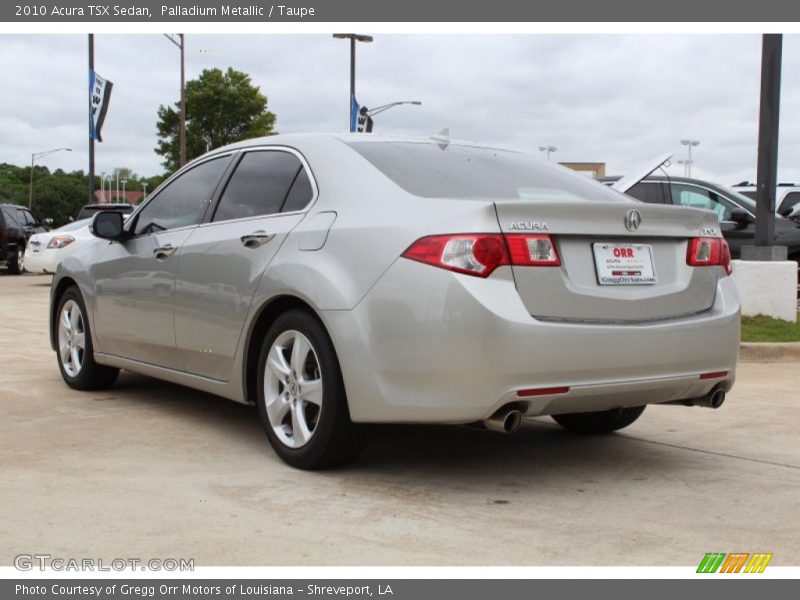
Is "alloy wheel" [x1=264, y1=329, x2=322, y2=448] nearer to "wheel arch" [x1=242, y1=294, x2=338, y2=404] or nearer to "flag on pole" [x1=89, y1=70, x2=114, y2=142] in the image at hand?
"wheel arch" [x1=242, y1=294, x2=338, y2=404]

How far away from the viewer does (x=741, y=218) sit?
12.2 meters

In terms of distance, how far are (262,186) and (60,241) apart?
1530 cm

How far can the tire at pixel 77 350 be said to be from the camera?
22.3ft

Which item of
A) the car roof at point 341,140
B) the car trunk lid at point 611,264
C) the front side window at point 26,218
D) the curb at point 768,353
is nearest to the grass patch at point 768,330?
the curb at point 768,353

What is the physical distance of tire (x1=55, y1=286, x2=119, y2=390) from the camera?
6.80 meters

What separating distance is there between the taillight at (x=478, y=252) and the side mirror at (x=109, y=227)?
9.34 feet

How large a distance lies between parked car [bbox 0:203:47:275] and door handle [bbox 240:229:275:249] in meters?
19.8

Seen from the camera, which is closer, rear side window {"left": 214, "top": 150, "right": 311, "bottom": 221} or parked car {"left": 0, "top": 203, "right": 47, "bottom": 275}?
rear side window {"left": 214, "top": 150, "right": 311, "bottom": 221}

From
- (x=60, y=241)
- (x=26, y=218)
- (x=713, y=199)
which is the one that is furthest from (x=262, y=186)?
(x=26, y=218)

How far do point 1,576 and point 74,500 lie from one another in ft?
2.97

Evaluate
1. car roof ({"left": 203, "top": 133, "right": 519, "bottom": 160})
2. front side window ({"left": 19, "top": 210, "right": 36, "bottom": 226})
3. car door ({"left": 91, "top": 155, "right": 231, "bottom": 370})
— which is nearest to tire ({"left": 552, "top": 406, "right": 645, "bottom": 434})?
car roof ({"left": 203, "top": 133, "right": 519, "bottom": 160})
